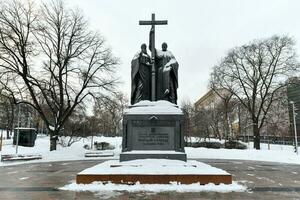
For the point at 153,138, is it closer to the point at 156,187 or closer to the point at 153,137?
the point at 153,137

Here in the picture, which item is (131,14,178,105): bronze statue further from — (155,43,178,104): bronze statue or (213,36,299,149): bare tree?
(213,36,299,149): bare tree

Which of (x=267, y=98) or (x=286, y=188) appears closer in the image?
(x=286, y=188)

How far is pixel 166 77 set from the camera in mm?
14414

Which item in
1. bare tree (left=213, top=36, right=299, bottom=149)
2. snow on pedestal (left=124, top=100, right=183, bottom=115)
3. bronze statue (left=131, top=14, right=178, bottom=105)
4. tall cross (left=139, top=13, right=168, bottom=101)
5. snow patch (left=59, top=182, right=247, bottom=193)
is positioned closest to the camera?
snow patch (left=59, top=182, right=247, bottom=193)

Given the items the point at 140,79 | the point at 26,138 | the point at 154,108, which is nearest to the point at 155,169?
Result: the point at 154,108

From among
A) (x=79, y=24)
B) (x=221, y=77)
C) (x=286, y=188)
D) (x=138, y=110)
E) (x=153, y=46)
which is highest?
(x=79, y=24)

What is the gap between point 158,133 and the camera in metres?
13.2

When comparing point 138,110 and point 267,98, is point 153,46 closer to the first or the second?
point 138,110

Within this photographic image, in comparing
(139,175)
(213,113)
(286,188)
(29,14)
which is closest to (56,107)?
(29,14)

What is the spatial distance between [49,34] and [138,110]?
2011 cm

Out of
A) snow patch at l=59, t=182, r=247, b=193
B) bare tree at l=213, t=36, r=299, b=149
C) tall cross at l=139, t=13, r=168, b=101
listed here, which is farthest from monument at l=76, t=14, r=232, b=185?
bare tree at l=213, t=36, r=299, b=149

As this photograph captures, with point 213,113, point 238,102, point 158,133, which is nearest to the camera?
point 158,133

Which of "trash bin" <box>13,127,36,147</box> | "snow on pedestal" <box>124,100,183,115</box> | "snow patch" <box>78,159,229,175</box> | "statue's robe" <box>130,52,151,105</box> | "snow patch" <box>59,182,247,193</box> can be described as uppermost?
"statue's robe" <box>130,52,151,105</box>

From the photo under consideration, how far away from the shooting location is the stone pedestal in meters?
13.1
